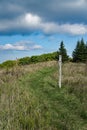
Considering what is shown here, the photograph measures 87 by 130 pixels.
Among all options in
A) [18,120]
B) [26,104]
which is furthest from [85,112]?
[18,120]

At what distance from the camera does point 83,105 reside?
9133mm

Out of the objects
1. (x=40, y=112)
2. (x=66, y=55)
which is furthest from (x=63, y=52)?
(x=40, y=112)

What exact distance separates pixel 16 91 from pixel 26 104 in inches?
52.6

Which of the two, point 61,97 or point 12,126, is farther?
point 61,97

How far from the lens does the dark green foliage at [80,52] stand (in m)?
49.8

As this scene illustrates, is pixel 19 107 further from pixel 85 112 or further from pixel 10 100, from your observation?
pixel 85 112

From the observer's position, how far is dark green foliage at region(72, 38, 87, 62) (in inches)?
1961

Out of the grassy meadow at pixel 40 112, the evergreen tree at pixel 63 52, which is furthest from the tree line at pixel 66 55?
the grassy meadow at pixel 40 112

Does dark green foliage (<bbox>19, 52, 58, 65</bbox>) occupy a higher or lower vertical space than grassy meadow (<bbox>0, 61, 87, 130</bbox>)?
higher

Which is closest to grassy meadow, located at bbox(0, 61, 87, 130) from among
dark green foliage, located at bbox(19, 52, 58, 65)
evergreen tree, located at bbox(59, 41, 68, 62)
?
dark green foliage, located at bbox(19, 52, 58, 65)

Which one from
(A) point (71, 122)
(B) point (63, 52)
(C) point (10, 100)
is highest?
(B) point (63, 52)

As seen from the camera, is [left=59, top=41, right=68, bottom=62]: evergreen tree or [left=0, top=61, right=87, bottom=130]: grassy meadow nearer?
[left=0, top=61, right=87, bottom=130]: grassy meadow

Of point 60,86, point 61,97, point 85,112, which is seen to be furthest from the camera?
point 60,86

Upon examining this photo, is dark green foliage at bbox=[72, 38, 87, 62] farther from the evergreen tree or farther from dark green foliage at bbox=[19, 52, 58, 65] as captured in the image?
dark green foliage at bbox=[19, 52, 58, 65]
